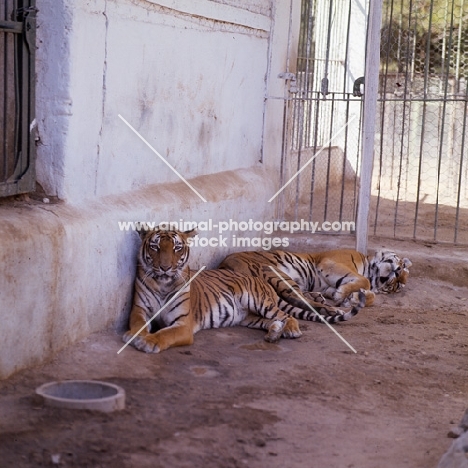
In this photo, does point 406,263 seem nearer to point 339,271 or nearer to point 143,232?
point 339,271

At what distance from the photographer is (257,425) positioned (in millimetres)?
3959

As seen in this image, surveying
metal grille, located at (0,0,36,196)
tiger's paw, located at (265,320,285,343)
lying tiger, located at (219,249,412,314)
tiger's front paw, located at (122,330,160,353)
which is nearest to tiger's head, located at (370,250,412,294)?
lying tiger, located at (219,249,412,314)

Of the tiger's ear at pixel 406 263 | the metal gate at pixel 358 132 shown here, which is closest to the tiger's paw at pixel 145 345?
the tiger's ear at pixel 406 263

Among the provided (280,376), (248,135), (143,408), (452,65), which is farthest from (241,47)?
(452,65)

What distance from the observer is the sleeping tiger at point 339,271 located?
22.8 feet

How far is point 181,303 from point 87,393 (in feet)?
4.88

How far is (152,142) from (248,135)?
188 centimetres

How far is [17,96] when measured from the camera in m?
4.59

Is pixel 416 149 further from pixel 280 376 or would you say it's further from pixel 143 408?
pixel 143 408

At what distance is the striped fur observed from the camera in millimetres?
5277

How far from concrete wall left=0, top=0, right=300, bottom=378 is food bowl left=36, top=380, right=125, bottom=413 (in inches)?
14.7

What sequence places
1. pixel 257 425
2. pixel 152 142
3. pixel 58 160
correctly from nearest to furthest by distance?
pixel 257 425
pixel 58 160
pixel 152 142

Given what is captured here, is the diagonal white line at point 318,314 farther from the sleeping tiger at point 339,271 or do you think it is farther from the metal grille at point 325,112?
the metal grille at point 325,112

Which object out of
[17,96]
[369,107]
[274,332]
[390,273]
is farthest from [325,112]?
[17,96]
